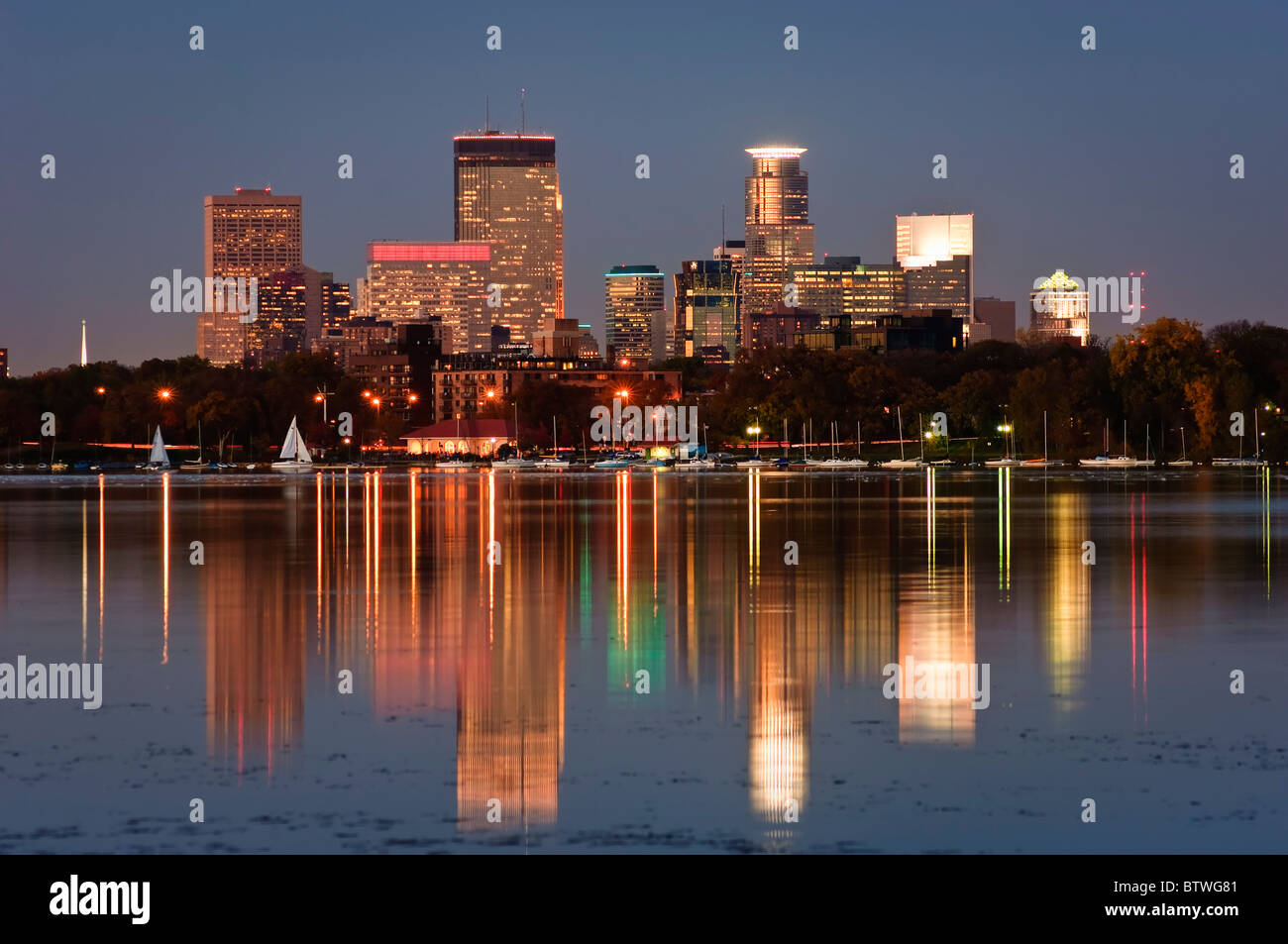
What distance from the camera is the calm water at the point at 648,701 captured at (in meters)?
13.2

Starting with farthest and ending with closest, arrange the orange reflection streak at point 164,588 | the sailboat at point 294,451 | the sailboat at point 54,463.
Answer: the sailboat at point 54,463
the sailboat at point 294,451
the orange reflection streak at point 164,588

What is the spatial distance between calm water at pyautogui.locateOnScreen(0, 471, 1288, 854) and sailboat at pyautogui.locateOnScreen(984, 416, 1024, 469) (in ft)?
367

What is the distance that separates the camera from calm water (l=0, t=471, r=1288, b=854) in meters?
13.2

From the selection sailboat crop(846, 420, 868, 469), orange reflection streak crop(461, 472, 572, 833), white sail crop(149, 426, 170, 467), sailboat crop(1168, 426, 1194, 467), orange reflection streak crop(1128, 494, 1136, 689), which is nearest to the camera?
orange reflection streak crop(461, 472, 572, 833)

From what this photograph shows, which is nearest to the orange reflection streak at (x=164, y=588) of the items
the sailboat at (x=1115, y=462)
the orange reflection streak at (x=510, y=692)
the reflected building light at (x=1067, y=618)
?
the orange reflection streak at (x=510, y=692)

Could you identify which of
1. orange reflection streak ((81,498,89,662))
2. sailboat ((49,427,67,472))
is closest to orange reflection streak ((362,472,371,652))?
orange reflection streak ((81,498,89,662))

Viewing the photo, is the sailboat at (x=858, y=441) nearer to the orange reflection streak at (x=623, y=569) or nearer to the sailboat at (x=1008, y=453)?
the sailboat at (x=1008, y=453)

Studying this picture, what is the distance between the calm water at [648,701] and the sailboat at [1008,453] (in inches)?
4406

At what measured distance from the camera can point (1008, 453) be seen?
16012 cm

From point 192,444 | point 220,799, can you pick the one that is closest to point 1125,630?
point 220,799

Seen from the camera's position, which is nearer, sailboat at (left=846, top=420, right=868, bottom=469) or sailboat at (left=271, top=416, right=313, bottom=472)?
sailboat at (left=271, top=416, right=313, bottom=472)

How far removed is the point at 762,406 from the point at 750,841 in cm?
16090

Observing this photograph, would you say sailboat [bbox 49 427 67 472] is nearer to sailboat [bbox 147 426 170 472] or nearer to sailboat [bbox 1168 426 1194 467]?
sailboat [bbox 147 426 170 472]
